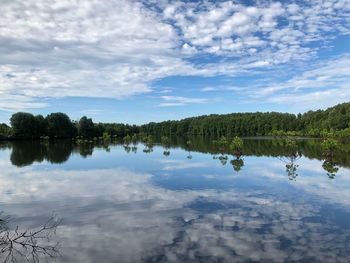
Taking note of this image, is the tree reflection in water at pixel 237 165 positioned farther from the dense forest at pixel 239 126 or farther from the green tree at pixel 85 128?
the green tree at pixel 85 128

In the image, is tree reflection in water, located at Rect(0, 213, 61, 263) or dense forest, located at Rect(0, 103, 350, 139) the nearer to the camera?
tree reflection in water, located at Rect(0, 213, 61, 263)

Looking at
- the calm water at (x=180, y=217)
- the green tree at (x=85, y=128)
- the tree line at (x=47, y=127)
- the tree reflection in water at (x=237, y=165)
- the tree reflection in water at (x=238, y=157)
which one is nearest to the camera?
the calm water at (x=180, y=217)

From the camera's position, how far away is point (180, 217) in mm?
14914

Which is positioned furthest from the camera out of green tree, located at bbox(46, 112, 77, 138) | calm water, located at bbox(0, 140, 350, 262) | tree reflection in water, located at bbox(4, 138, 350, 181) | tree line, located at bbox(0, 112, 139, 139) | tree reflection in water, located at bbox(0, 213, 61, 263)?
green tree, located at bbox(46, 112, 77, 138)

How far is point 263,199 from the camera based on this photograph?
60.8ft

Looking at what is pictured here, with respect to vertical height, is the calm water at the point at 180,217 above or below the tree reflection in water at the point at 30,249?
above

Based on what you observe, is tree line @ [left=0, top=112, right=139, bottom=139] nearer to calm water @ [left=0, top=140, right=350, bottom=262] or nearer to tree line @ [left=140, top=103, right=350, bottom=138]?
tree line @ [left=140, top=103, right=350, bottom=138]

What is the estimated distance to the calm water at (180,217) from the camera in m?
10.7

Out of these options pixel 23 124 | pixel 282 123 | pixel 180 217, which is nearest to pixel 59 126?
pixel 23 124

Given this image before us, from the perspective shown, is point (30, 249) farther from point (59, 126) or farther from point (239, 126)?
point (239, 126)

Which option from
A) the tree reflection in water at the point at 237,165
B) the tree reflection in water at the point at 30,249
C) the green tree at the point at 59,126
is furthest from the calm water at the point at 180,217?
the green tree at the point at 59,126

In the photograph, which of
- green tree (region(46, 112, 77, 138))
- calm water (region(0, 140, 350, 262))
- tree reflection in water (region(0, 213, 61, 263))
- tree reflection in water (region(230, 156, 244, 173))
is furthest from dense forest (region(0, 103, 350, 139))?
tree reflection in water (region(0, 213, 61, 263))

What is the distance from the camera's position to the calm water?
10734mm

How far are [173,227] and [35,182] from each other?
1394cm
